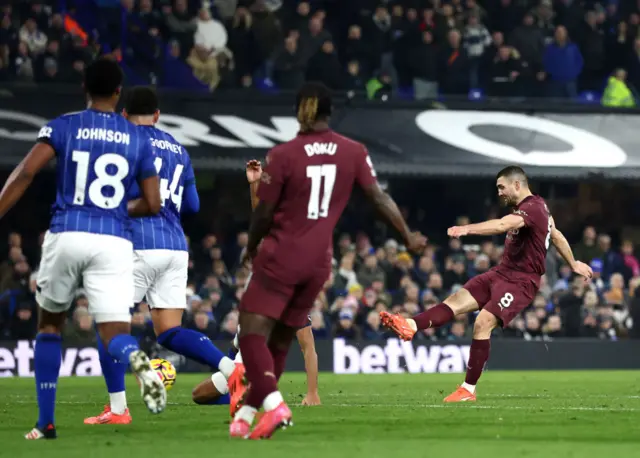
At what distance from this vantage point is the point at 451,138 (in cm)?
2456

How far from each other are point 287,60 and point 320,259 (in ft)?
52.2

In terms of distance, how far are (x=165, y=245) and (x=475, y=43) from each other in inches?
619

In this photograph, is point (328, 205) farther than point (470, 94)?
No

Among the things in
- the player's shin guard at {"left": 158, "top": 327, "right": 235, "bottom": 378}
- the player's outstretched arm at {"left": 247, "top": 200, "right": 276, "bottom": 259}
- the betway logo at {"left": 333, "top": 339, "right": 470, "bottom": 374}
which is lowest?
the betway logo at {"left": 333, "top": 339, "right": 470, "bottom": 374}

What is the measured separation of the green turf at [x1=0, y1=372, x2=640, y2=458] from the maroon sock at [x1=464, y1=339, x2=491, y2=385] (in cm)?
28

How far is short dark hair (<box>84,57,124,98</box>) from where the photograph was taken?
8.47 meters

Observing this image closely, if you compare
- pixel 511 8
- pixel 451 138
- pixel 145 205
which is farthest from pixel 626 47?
pixel 145 205

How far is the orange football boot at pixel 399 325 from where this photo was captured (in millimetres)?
12961

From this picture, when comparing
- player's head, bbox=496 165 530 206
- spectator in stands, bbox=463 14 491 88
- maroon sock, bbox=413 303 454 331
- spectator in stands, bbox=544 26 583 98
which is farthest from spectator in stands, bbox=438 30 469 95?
maroon sock, bbox=413 303 454 331

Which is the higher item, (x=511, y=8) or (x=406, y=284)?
(x=511, y=8)

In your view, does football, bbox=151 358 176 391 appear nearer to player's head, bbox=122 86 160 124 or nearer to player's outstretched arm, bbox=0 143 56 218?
player's head, bbox=122 86 160 124

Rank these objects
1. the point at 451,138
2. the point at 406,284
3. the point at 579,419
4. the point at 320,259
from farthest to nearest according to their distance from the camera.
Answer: the point at 451,138 < the point at 406,284 < the point at 579,419 < the point at 320,259

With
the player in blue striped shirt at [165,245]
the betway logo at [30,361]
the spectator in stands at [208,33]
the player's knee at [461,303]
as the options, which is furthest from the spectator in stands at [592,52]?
the player in blue striped shirt at [165,245]

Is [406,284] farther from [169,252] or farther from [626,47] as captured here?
[169,252]
